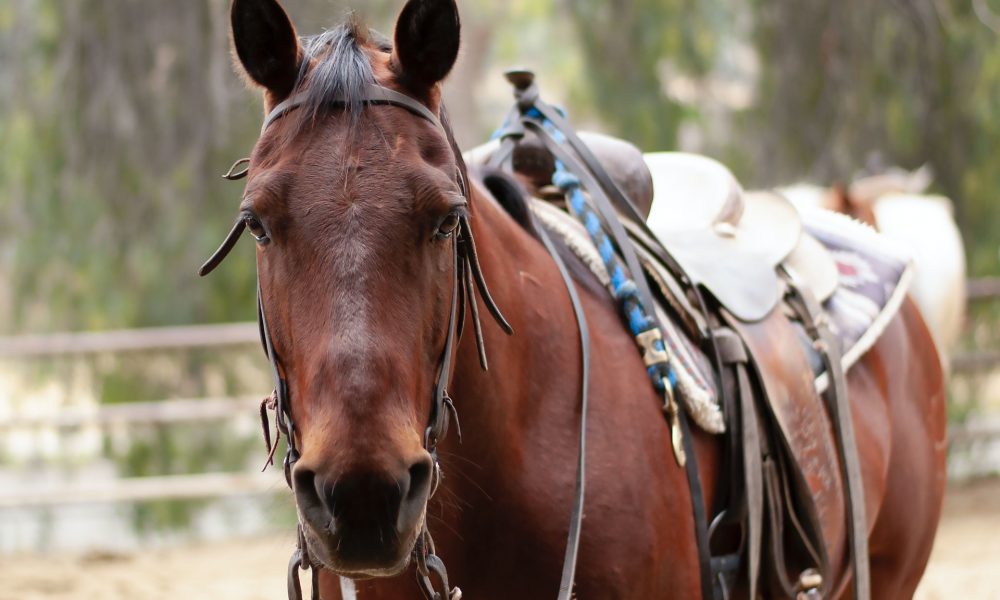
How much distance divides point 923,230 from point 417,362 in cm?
568

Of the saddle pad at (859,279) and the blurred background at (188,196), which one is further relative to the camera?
the blurred background at (188,196)

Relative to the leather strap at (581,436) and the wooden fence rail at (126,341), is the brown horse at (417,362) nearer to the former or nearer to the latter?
the leather strap at (581,436)

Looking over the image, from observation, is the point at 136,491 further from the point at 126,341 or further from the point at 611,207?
the point at 611,207

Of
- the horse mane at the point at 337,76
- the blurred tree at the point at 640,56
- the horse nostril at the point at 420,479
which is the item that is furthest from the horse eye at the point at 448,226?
the blurred tree at the point at 640,56

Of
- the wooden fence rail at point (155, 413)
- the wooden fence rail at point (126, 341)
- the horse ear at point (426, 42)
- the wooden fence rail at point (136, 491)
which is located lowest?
the wooden fence rail at point (136, 491)

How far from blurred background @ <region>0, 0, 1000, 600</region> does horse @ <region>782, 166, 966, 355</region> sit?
1024mm

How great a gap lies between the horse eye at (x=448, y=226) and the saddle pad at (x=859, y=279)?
1366 mm

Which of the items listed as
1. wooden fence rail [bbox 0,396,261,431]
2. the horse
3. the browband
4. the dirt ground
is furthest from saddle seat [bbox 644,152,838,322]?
wooden fence rail [bbox 0,396,261,431]

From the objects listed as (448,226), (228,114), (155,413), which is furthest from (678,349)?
(155,413)

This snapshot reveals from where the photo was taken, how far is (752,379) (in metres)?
2.49

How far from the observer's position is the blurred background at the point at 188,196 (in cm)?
721

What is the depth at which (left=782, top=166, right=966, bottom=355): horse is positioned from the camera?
652 cm

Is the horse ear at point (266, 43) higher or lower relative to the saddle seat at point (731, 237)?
higher

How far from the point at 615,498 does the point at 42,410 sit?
6.28m
